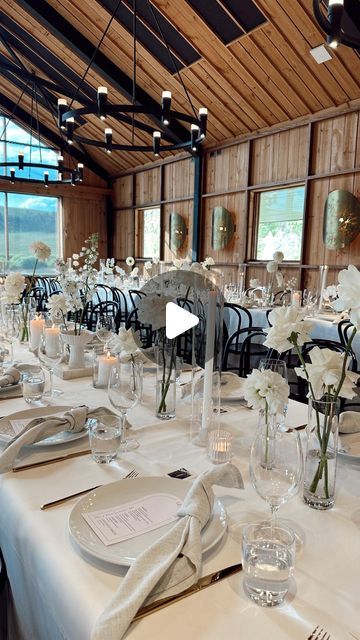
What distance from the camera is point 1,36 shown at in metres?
7.16

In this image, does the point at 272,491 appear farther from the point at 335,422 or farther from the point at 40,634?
the point at 40,634

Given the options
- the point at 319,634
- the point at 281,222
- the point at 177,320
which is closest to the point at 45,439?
the point at 177,320

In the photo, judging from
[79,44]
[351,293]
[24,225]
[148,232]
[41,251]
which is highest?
[79,44]

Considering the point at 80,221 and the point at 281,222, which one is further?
the point at 80,221

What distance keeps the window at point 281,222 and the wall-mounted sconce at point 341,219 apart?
73 cm

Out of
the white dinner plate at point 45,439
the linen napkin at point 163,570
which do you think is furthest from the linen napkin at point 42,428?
the linen napkin at point 163,570

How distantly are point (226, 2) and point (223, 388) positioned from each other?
5.53 metres

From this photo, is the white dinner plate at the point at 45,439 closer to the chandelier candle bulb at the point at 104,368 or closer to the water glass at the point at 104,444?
the water glass at the point at 104,444

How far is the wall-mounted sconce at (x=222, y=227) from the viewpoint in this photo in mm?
7902

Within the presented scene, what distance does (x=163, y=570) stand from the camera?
70cm

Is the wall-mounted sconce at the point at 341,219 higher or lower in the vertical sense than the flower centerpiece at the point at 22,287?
higher

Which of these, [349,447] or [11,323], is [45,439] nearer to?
[349,447]

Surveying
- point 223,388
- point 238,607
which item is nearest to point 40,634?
point 238,607

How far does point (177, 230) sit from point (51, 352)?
7.42 m
